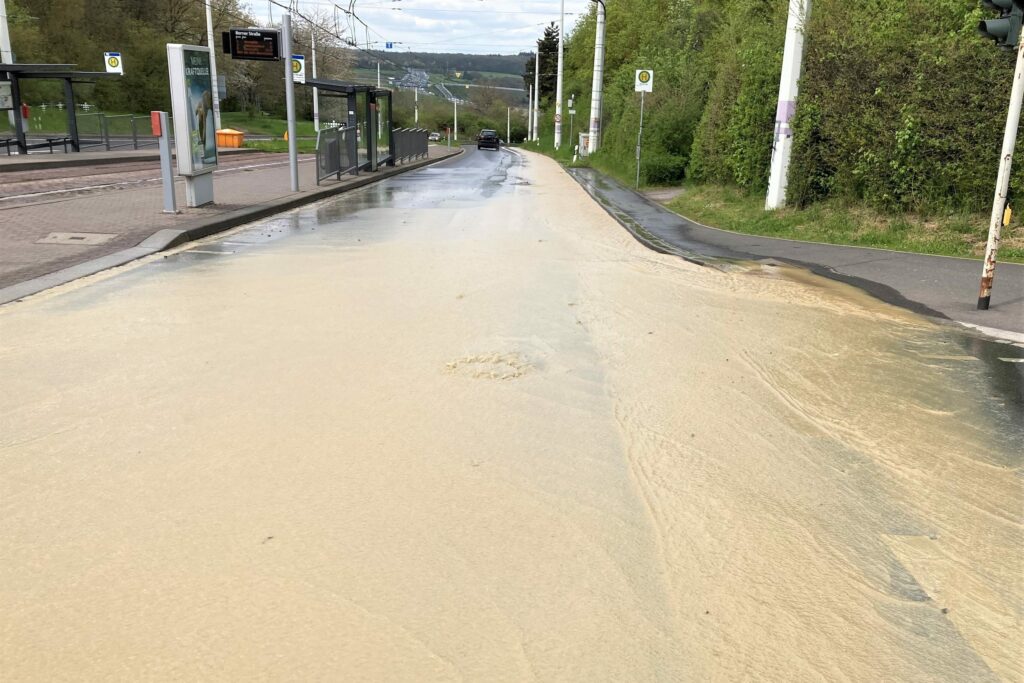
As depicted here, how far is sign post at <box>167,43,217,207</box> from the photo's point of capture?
13344mm

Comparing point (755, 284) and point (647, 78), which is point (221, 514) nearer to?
point (755, 284)

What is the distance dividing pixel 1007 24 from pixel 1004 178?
4.47 ft

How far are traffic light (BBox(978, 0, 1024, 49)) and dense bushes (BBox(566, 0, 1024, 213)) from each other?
4.26 metres

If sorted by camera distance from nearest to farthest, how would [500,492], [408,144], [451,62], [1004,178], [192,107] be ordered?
[500,492] < [1004,178] < [192,107] < [408,144] < [451,62]

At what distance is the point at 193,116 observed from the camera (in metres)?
13.9

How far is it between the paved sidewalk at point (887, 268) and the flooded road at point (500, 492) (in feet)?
3.08

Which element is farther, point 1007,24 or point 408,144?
point 408,144

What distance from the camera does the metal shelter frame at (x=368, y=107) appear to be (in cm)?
2431

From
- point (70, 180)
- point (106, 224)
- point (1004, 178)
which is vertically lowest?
point (70, 180)

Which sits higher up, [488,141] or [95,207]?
[95,207]

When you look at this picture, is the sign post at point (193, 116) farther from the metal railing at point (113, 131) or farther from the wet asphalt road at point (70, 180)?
the metal railing at point (113, 131)

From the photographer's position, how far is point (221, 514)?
12.5 feet

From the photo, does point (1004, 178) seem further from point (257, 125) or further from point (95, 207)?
point (257, 125)

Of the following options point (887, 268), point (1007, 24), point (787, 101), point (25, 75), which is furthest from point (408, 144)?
point (1007, 24)
